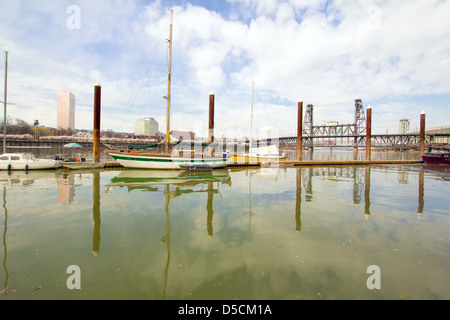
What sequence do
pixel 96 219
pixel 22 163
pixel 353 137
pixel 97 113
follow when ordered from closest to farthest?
pixel 96 219 < pixel 22 163 < pixel 97 113 < pixel 353 137

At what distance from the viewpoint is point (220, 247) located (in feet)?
17.8

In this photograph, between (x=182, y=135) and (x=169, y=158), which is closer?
(x=169, y=158)

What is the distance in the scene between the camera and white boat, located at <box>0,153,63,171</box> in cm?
1784

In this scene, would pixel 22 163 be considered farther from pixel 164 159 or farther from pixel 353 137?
pixel 353 137

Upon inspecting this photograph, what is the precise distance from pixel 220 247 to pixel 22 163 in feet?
74.8

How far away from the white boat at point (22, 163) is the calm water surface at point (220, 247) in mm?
10834

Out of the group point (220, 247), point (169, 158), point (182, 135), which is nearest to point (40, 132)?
point (182, 135)

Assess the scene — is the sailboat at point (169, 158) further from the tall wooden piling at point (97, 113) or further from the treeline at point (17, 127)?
the treeline at point (17, 127)

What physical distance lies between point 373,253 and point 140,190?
11.5 metres

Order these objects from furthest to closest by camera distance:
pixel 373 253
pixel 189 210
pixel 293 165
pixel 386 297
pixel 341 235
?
pixel 293 165, pixel 189 210, pixel 341 235, pixel 373 253, pixel 386 297

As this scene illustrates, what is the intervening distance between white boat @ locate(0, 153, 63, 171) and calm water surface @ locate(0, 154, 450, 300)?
1083 cm
